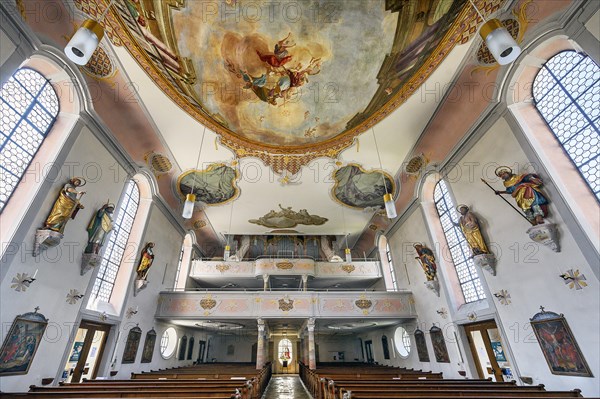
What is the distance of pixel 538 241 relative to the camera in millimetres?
5930

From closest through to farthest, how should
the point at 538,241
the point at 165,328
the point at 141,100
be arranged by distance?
the point at 538,241 < the point at 141,100 < the point at 165,328

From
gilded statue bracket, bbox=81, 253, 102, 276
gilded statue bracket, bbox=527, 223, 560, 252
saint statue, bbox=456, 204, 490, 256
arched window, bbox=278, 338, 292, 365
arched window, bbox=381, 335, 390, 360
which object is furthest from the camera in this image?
arched window, bbox=278, 338, 292, 365

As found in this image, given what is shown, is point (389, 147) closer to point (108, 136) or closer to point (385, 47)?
point (385, 47)

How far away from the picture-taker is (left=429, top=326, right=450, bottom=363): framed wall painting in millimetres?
9688

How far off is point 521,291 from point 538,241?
59.8 inches

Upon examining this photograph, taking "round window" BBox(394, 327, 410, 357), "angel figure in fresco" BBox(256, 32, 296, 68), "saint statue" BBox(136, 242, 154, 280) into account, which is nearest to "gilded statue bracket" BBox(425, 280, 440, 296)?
"round window" BBox(394, 327, 410, 357)

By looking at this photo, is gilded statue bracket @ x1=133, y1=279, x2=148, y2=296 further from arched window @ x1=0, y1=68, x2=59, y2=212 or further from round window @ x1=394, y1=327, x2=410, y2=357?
round window @ x1=394, y1=327, x2=410, y2=357

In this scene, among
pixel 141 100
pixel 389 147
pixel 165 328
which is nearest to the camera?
pixel 141 100

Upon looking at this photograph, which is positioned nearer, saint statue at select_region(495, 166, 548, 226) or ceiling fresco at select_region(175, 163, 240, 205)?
saint statue at select_region(495, 166, 548, 226)

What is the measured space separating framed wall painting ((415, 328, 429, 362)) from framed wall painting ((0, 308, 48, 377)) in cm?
1191

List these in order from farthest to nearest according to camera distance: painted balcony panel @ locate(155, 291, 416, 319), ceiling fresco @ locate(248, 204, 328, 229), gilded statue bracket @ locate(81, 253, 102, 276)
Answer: ceiling fresco @ locate(248, 204, 328, 229) < painted balcony panel @ locate(155, 291, 416, 319) < gilded statue bracket @ locate(81, 253, 102, 276)

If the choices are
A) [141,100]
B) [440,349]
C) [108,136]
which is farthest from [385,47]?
[440,349]

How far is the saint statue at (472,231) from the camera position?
7633 mm

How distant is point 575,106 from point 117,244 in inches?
497
